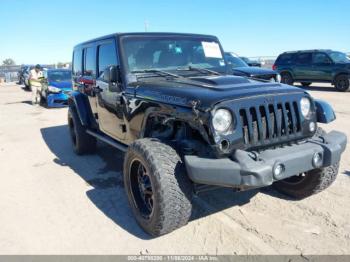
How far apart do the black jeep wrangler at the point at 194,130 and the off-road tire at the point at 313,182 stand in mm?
12

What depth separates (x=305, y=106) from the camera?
340cm

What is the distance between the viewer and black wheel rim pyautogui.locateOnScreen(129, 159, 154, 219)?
11.2 ft

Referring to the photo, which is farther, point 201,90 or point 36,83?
point 36,83

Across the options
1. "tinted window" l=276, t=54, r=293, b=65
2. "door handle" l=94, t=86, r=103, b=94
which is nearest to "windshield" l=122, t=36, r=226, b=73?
"door handle" l=94, t=86, r=103, b=94

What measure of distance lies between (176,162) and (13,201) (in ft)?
8.04

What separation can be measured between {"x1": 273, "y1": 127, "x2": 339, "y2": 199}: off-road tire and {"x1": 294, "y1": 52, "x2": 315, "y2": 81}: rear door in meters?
12.3

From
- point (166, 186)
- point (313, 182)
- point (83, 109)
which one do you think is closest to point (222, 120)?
point (166, 186)

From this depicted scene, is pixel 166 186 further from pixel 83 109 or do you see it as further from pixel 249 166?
pixel 83 109

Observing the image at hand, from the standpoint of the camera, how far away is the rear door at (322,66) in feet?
47.3

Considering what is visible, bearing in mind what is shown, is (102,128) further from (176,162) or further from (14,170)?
(176,162)

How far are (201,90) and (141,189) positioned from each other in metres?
1.21

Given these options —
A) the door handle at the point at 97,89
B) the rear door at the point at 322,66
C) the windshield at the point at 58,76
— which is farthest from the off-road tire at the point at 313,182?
the rear door at the point at 322,66

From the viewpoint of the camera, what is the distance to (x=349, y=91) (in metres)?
14.2

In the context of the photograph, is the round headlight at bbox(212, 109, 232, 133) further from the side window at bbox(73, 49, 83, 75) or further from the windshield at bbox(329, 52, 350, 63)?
the windshield at bbox(329, 52, 350, 63)
